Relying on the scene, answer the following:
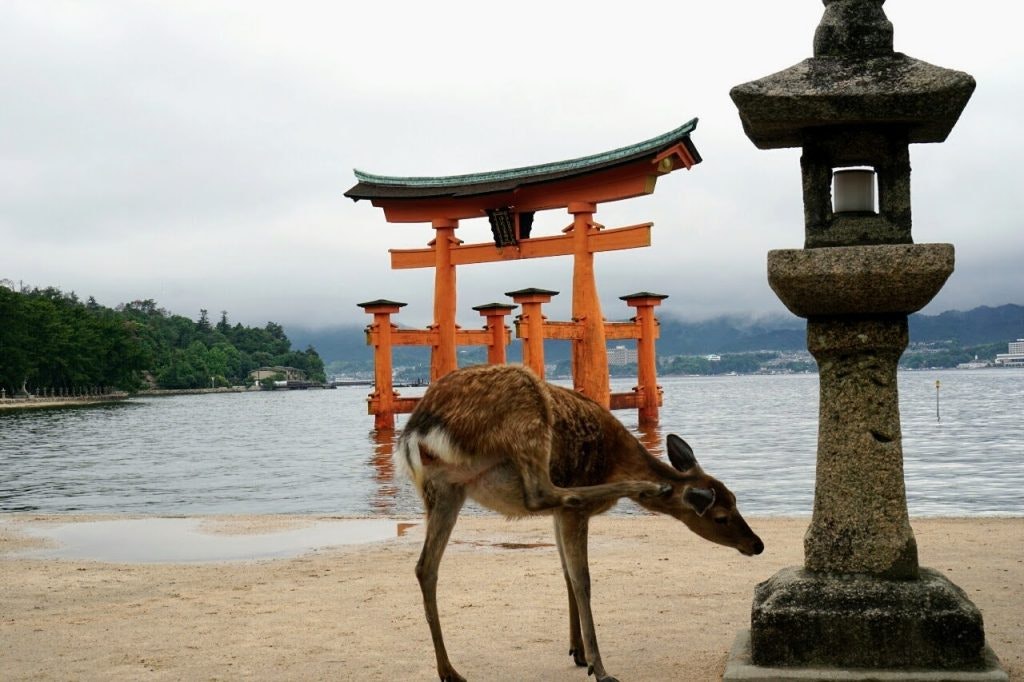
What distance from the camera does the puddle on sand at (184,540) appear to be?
31.8 ft

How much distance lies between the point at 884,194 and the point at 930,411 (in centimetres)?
4235

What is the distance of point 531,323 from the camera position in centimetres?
2434

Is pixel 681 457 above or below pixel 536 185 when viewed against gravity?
below

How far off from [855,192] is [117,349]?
83122mm

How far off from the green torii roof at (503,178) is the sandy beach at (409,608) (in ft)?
44.6

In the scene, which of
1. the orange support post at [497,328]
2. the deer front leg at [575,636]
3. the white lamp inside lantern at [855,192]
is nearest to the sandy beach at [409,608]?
the deer front leg at [575,636]

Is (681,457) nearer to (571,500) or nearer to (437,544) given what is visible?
(571,500)

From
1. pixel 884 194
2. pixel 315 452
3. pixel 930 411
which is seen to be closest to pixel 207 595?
pixel 884 194

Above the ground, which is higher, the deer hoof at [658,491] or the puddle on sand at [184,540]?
the deer hoof at [658,491]

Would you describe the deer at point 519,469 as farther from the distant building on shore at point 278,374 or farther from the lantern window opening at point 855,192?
the distant building on shore at point 278,374

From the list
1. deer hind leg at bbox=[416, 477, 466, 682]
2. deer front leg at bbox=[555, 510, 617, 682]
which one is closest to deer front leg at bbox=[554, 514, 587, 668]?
deer front leg at bbox=[555, 510, 617, 682]

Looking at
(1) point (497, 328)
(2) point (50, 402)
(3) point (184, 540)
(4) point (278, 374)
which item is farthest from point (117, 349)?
(3) point (184, 540)

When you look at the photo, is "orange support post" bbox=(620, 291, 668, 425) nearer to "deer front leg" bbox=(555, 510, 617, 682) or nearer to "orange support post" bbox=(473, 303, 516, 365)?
"orange support post" bbox=(473, 303, 516, 365)

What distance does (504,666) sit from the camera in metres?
5.05
